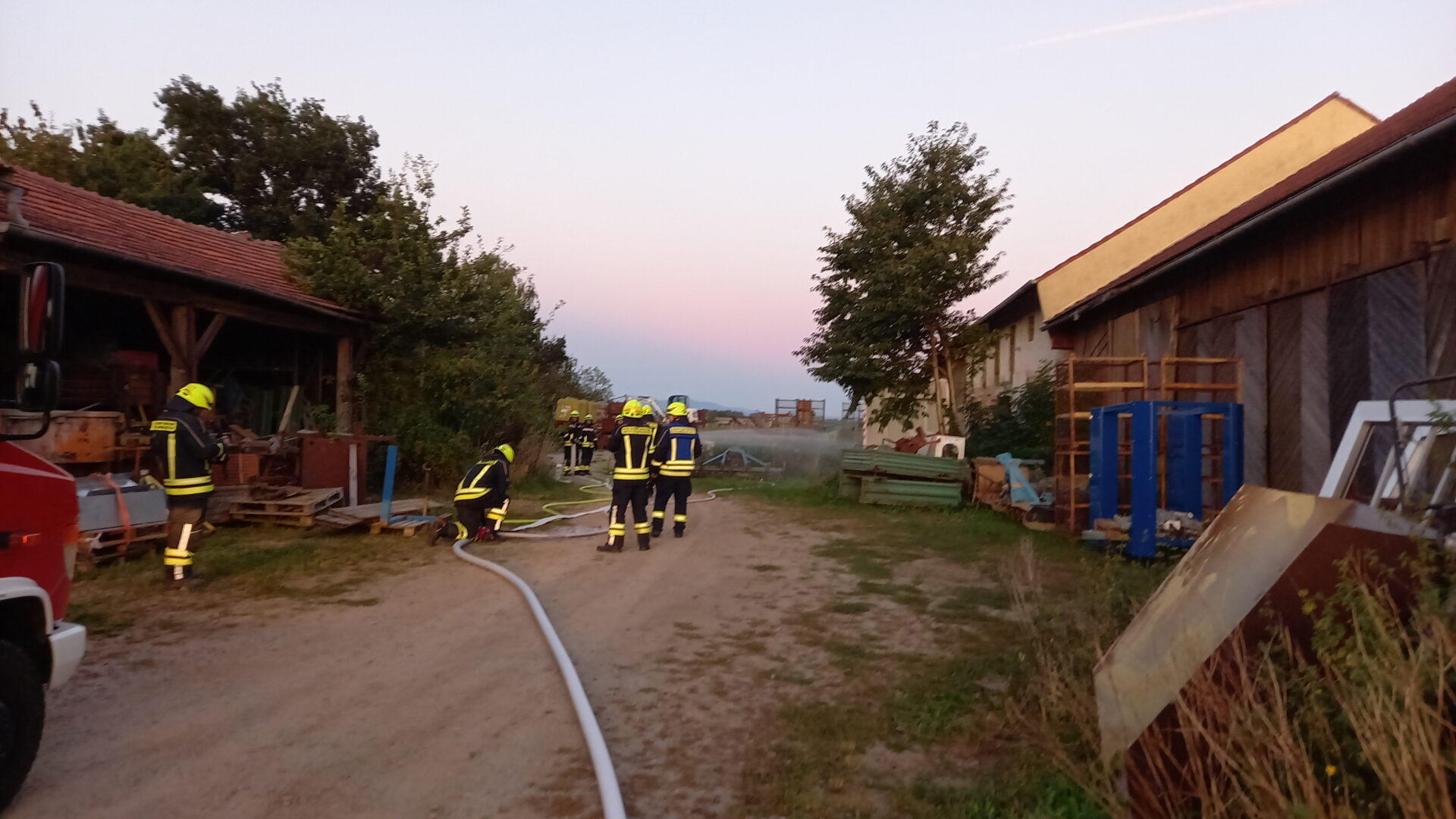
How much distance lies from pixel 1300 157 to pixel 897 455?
8.83m

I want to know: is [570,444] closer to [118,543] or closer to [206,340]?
[206,340]

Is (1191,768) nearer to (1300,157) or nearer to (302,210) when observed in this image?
(1300,157)

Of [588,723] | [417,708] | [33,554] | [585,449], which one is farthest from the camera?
[585,449]

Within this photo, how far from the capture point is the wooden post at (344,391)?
50.3 ft

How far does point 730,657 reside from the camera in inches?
237

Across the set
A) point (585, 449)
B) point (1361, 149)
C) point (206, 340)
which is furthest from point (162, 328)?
point (1361, 149)

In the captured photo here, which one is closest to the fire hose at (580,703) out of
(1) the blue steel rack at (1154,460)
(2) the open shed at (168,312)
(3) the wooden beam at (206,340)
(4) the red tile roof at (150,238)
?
(3) the wooden beam at (206,340)

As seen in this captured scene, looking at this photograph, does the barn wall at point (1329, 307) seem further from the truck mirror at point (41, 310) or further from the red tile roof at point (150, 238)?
the red tile roof at point (150, 238)

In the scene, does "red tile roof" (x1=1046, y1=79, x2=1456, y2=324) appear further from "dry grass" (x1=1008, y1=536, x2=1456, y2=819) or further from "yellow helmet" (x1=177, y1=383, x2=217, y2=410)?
"yellow helmet" (x1=177, y1=383, x2=217, y2=410)

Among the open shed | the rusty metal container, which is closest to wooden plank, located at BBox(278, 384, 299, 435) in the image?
the open shed

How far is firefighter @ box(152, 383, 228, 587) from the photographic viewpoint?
798 centimetres

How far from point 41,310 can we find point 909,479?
45.3 ft

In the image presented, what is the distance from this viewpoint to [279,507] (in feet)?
37.3

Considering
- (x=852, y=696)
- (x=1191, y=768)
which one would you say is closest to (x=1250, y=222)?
(x=852, y=696)
